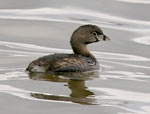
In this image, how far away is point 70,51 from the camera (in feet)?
53.5

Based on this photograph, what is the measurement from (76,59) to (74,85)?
3.55 feet

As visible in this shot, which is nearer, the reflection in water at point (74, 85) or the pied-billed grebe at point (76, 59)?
the reflection in water at point (74, 85)

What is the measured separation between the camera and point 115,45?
55.8ft

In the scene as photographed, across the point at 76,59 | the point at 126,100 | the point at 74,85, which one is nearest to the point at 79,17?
the point at 76,59

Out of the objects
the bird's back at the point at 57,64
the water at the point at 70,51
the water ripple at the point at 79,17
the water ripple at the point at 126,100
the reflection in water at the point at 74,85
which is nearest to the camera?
the water ripple at the point at 126,100

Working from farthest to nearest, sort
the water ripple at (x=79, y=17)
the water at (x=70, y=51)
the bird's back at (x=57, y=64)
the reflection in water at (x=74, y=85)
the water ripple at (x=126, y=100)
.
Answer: the water ripple at (x=79, y=17) → the bird's back at (x=57, y=64) → the reflection in water at (x=74, y=85) → the water at (x=70, y=51) → the water ripple at (x=126, y=100)

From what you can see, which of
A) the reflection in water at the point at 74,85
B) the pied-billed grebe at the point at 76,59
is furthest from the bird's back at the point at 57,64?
the reflection in water at the point at 74,85

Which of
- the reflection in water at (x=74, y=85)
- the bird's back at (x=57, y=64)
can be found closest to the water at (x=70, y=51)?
the reflection in water at (x=74, y=85)

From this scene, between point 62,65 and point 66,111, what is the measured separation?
2.56 metres

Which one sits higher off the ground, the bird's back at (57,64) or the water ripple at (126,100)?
the bird's back at (57,64)

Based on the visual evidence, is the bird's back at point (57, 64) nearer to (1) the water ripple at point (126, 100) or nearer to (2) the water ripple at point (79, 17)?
(1) the water ripple at point (126, 100)

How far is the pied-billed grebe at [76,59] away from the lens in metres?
13.6

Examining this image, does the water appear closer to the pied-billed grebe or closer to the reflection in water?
the reflection in water

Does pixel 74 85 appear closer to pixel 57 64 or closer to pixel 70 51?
pixel 57 64
